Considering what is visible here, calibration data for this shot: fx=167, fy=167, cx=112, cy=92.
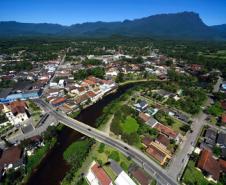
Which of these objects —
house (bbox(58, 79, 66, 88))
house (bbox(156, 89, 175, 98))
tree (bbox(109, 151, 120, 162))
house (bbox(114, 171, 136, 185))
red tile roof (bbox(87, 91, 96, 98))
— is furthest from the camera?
house (bbox(58, 79, 66, 88))

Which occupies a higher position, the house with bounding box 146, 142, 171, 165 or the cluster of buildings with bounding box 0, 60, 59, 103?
the house with bounding box 146, 142, 171, 165

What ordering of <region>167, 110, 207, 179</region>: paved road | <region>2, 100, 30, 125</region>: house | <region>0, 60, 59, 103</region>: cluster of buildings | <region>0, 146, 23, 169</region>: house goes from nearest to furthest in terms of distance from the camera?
<region>167, 110, 207, 179</region>: paved road, <region>0, 146, 23, 169</region>: house, <region>2, 100, 30, 125</region>: house, <region>0, 60, 59, 103</region>: cluster of buildings

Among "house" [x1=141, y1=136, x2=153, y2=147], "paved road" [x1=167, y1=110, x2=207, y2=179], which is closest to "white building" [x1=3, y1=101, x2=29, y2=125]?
"house" [x1=141, y1=136, x2=153, y2=147]

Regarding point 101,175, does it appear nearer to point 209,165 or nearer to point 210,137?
point 209,165

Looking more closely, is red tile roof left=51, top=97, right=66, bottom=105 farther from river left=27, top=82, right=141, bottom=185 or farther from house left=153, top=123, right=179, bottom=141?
house left=153, top=123, right=179, bottom=141

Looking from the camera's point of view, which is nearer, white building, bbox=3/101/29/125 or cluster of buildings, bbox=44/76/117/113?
white building, bbox=3/101/29/125

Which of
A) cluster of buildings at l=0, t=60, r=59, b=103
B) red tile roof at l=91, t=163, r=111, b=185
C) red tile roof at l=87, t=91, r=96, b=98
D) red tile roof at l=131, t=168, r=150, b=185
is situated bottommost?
cluster of buildings at l=0, t=60, r=59, b=103

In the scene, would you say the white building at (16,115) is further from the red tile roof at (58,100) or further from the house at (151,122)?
the house at (151,122)

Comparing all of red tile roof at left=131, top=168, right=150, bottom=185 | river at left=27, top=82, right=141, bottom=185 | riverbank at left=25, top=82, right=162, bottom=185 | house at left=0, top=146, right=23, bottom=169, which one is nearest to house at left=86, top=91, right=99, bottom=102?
riverbank at left=25, top=82, right=162, bottom=185
